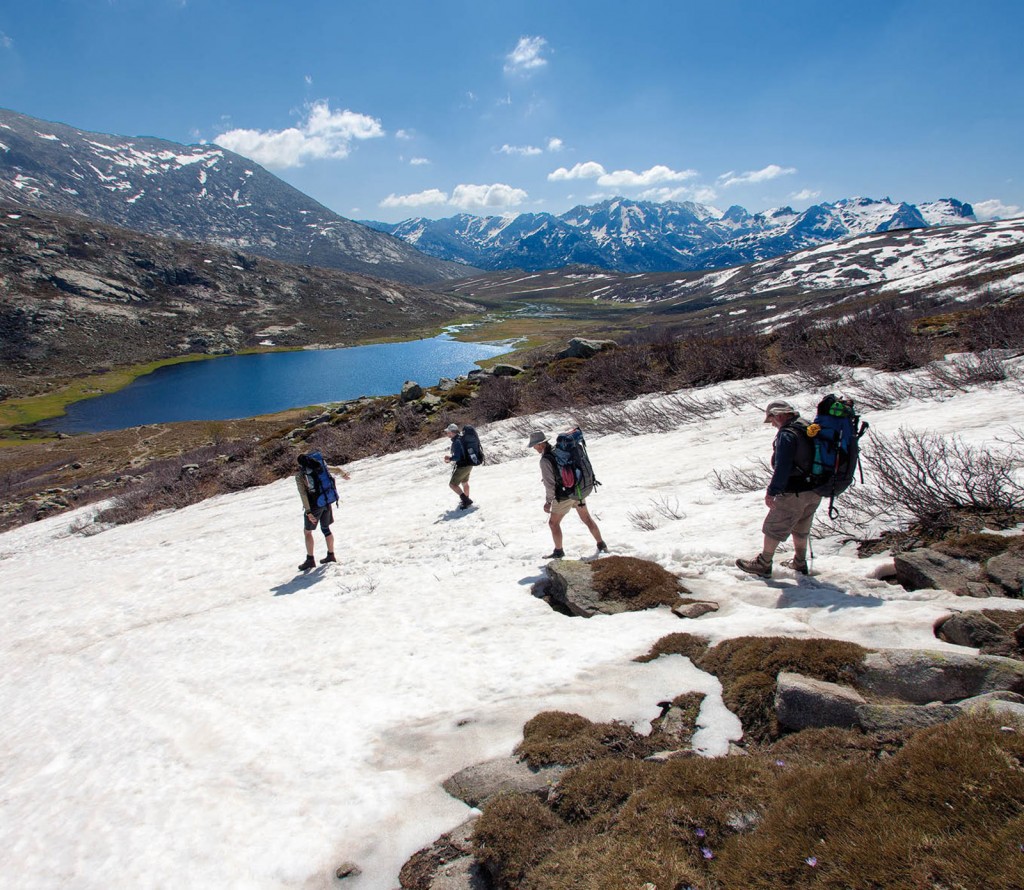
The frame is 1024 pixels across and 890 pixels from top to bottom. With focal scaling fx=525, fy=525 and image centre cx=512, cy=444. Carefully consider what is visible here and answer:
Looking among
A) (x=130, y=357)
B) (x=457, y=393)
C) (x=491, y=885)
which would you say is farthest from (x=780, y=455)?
(x=130, y=357)

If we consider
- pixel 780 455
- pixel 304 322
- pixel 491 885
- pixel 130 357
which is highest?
pixel 304 322

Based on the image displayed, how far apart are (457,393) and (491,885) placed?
2467cm

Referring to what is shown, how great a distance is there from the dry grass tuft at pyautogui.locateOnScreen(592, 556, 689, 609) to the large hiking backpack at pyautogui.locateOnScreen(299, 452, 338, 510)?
18.7 ft

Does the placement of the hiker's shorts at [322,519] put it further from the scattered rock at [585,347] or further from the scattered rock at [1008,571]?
the scattered rock at [585,347]

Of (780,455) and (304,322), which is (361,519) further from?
(304,322)

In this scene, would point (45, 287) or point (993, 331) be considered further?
point (45, 287)

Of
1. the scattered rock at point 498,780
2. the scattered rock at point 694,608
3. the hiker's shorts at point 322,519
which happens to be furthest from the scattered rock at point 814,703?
the hiker's shorts at point 322,519

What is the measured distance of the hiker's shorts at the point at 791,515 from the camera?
6.38m

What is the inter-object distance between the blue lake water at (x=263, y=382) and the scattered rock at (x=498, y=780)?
71596mm

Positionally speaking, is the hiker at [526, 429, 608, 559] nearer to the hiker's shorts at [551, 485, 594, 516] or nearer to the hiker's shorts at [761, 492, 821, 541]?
the hiker's shorts at [551, 485, 594, 516]

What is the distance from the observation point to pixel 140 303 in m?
142

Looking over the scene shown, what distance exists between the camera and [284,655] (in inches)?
280

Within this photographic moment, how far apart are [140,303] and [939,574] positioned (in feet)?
579

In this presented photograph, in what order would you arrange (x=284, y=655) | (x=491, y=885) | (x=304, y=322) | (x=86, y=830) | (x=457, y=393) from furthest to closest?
(x=304, y=322), (x=457, y=393), (x=284, y=655), (x=86, y=830), (x=491, y=885)
